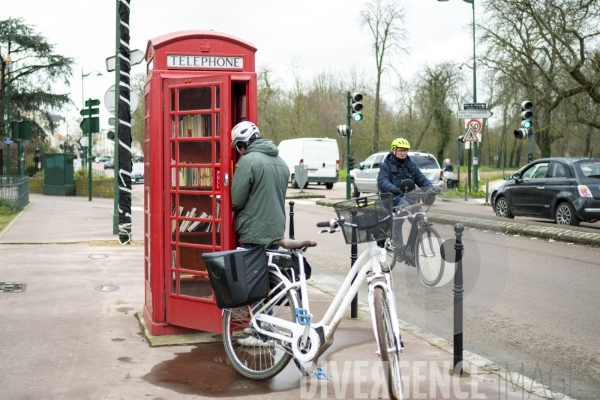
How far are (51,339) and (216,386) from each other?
210 centimetres

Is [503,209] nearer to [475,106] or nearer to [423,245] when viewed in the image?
[475,106]

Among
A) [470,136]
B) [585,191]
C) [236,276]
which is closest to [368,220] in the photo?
[236,276]

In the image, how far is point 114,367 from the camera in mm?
5746

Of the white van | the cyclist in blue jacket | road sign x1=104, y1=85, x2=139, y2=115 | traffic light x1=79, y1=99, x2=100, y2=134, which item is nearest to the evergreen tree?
the white van

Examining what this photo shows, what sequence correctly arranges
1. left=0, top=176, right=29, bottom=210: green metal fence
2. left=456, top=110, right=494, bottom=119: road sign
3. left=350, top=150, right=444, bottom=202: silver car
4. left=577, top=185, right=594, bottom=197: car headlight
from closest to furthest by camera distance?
left=577, top=185, right=594, bottom=197: car headlight, left=0, top=176, right=29, bottom=210: green metal fence, left=456, top=110, right=494, bottom=119: road sign, left=350, top=150, right=444, bottom=202: silver car

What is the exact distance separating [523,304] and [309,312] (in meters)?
4.25

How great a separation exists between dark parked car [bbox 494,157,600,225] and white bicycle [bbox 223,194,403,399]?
41.8 feet

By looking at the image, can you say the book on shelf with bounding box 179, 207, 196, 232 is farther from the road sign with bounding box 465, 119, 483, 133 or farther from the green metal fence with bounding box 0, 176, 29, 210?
the road sign with bounding box 465, 119, 483, 133

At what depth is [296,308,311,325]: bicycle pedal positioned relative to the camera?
523 cm

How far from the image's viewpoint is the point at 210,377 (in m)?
5.51

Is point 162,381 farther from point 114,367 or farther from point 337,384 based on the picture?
point 337,384

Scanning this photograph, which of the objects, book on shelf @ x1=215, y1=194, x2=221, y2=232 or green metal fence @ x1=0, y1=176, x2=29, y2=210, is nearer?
book on shelf @ x1=215, y1=194, x2=221, y2=232

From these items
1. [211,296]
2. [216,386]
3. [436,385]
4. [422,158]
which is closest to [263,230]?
[211,296]

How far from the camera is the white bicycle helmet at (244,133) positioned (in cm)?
604
